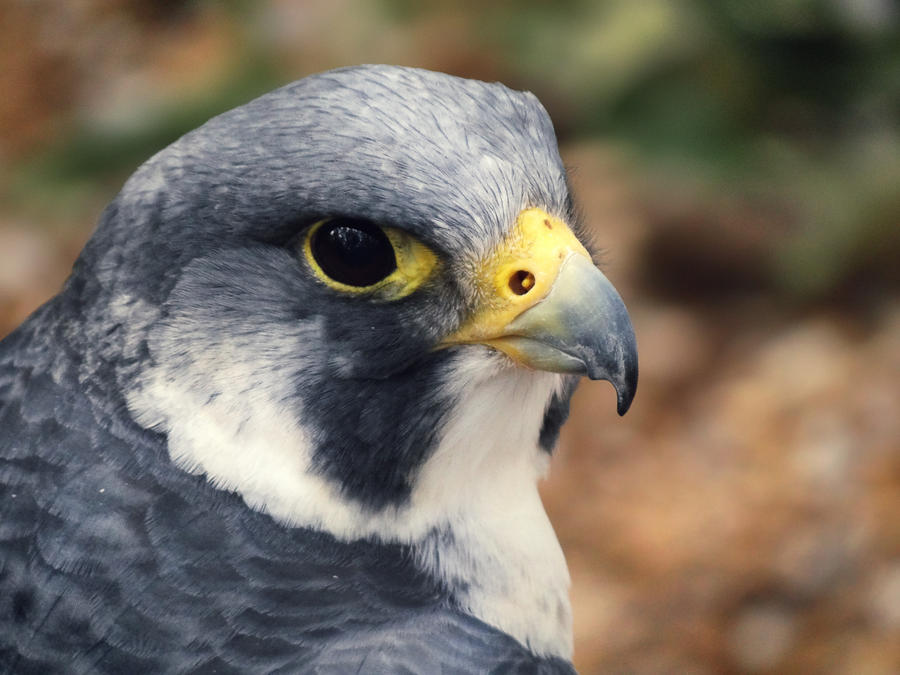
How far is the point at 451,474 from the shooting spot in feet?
8.15

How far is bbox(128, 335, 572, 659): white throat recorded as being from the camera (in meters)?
2.29

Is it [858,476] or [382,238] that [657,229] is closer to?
[858,476]

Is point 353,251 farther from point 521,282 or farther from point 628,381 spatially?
point 628,381

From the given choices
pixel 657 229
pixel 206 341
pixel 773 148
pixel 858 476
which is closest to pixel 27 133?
pixel 657 229

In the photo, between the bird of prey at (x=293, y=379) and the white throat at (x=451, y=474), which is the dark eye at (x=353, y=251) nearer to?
the bird of prey at (x=293, y=379)

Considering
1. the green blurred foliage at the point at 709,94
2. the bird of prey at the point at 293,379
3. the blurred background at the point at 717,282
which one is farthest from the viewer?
the green blurred foliage at the point at 709,94

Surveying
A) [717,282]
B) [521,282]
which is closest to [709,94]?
[717,282]

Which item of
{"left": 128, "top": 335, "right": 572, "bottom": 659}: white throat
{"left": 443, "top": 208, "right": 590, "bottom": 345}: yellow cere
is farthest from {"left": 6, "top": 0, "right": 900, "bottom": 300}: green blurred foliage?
{"left": 443, "top": 208, "right": 590, "bottom": 345}: yellow cere

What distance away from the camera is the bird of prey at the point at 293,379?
221 centimetres

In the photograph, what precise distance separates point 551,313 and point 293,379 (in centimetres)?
51

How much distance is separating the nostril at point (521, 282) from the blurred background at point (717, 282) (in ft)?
9.94

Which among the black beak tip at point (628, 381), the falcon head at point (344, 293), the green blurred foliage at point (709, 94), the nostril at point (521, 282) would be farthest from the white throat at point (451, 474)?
the green blurred foliage at point (709, 94)

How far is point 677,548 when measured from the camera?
524cm

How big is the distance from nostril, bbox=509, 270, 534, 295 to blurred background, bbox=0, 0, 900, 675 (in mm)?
3031
